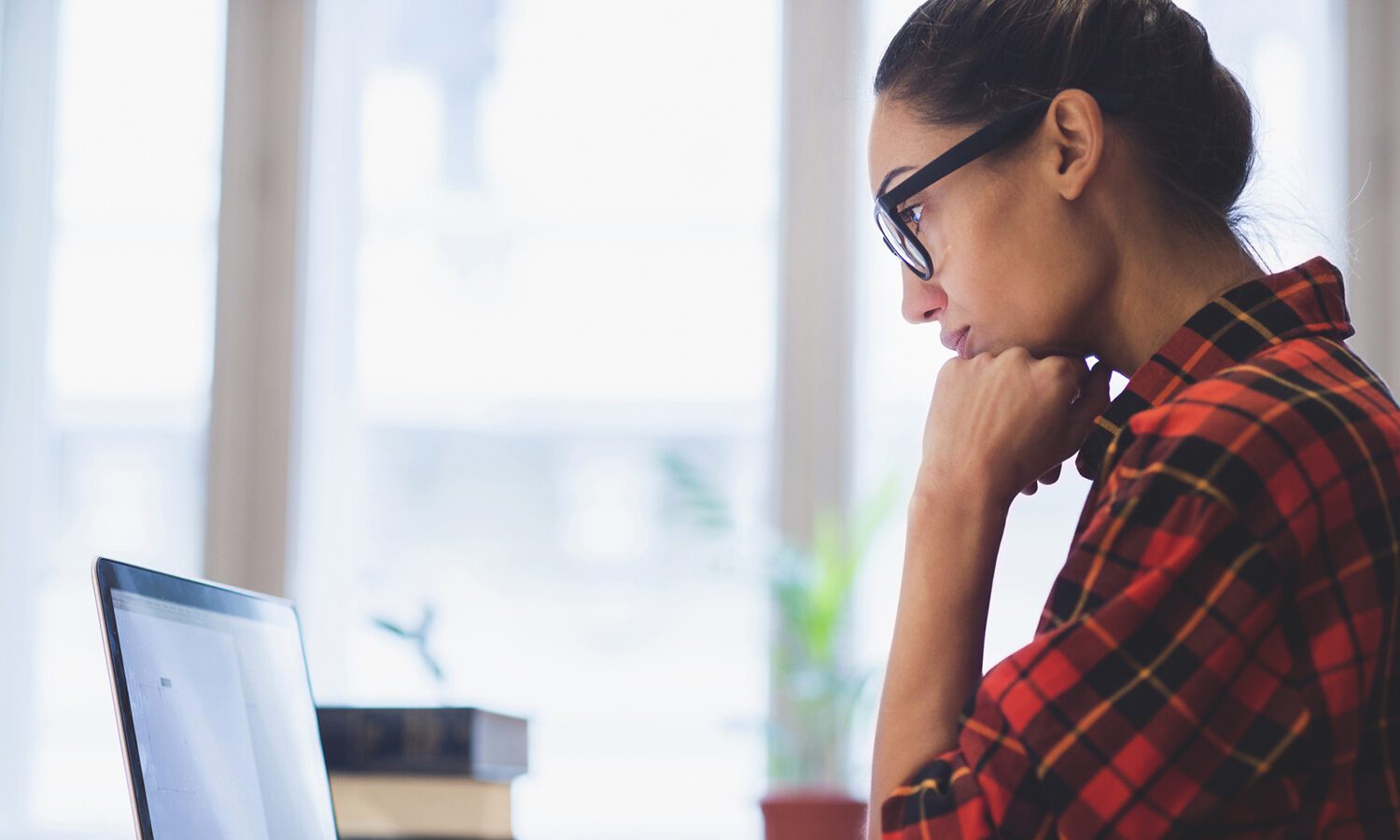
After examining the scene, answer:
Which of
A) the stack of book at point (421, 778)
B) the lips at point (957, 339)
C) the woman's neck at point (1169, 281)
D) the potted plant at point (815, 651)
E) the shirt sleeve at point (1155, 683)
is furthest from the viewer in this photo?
the potted plant at point (815, 651)

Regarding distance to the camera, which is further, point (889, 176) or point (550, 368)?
point (550, 368)

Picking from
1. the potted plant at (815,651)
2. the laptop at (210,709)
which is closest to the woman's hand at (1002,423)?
the laptop at (210,709)

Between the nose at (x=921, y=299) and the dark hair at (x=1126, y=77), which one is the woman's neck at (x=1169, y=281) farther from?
the nose at (x=921, y=299)

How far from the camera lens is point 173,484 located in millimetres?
3387

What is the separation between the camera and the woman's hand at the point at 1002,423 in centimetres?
105

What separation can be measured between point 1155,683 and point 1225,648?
42 mm

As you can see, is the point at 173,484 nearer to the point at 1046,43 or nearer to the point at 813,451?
the point at 813,451

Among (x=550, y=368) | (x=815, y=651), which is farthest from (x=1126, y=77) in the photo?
(x=550, y=368)

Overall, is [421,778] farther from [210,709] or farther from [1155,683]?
[1155,683]

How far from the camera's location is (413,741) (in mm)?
1519

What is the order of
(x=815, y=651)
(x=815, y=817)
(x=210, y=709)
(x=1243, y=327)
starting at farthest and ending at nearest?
(x=815, y=651) < (x=815, y=817) < (x=210, y=709) < (x=1243, y=327)

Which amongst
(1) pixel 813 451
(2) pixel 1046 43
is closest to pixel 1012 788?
(2) pixel 1046 43

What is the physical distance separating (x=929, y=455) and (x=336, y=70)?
8.98 feet

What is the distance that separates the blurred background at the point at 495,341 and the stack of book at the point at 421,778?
1625 millimetres
